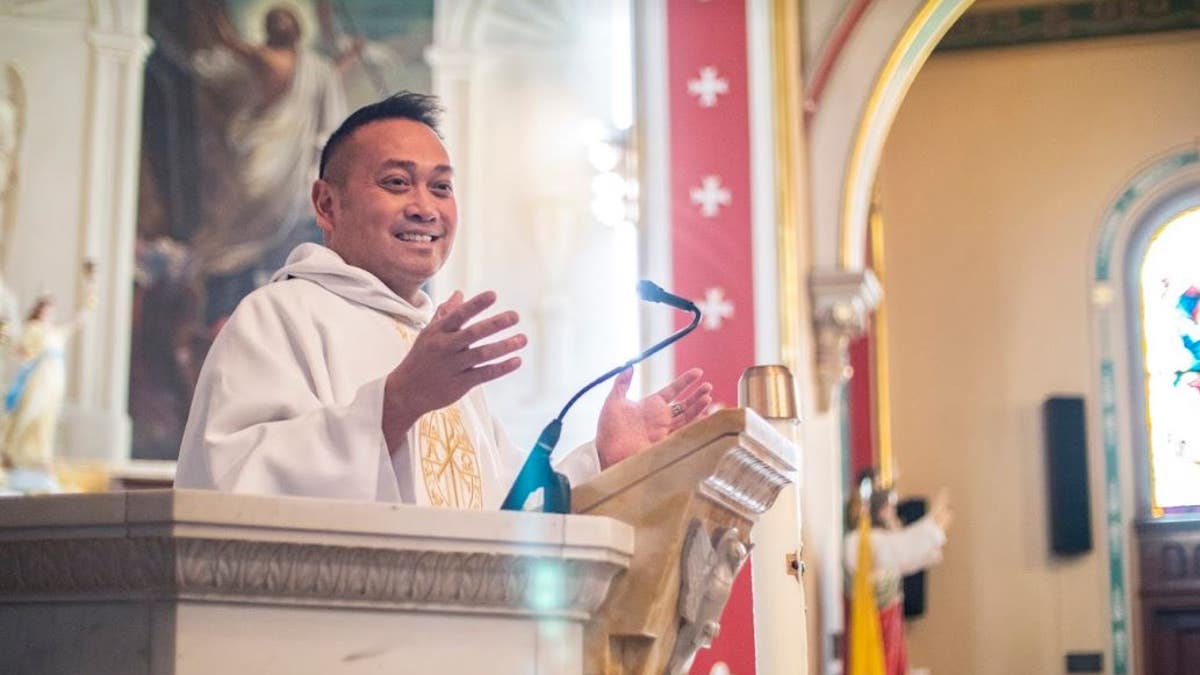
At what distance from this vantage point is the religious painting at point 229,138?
9.59 m

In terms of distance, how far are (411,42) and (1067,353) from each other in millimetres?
4410

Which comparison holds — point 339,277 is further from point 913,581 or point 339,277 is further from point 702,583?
point 913,581

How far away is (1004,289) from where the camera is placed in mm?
11273

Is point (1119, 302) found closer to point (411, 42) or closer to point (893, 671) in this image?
point (893, 671)

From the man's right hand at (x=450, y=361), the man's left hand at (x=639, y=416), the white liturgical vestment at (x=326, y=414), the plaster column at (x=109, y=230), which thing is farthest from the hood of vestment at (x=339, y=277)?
the plaster column at (x=109, y=230)

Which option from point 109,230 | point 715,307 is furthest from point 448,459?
point 109,230

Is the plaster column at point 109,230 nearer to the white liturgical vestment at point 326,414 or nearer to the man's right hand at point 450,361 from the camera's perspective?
the white liturgical vestment at point 326,414

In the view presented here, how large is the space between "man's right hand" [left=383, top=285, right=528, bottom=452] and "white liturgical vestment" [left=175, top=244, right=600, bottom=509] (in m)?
0.04

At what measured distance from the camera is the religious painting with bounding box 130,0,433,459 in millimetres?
9586

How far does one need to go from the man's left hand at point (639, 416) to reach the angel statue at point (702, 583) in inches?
19.7

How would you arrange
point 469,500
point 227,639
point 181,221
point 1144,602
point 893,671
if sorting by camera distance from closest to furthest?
1. point 227,639
2. point 469,500
3. point 893,671
4. point 181,221
5. point 1144,602

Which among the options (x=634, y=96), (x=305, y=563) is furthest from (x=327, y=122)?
(x=305, y=563)

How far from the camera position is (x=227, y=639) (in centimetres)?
165

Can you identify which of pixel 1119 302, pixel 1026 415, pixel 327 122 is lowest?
pixel 1026 415
